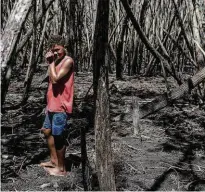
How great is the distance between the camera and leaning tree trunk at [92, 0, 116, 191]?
262 cm

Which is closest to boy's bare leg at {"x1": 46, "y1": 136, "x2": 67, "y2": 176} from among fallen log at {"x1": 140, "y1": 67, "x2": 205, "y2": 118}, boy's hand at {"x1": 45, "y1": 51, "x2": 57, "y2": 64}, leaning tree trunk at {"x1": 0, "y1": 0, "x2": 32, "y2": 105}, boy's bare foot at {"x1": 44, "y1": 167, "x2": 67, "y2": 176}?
boy's bare foot at {"x1": 44, "y1": 167, "x2": 67, "y2": 176}

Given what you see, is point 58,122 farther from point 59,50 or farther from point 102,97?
point 102,97

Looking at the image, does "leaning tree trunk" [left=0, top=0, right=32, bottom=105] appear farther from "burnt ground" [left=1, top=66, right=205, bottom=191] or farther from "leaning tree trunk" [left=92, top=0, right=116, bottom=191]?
"burnt ground" [left=1, top=66, right=205, bottom=191]

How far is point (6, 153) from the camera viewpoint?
12.8ft

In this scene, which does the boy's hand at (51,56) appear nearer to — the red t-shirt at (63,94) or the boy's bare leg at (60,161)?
the red t-shirt at (63,94)

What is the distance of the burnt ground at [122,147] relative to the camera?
133 inches

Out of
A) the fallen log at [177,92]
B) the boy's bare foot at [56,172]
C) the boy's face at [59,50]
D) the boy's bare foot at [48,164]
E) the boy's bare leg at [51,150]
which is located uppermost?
the boy's face at [59,50]

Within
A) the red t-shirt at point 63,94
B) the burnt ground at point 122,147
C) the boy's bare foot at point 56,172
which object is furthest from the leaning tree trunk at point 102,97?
the boy's bare foot at point 56,172

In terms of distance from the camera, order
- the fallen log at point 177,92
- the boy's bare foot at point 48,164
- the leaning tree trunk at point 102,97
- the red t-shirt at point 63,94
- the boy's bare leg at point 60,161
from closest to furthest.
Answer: the leaning tree trunk at point 102,97
the red t-shirt at point 63,94
the boy's bare leg at point 60,161
the boy's bare foot at point 48,164
the fallen log at point 177,92

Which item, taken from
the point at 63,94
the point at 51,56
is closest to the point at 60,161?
the point at 63,94

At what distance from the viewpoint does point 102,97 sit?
2680mm

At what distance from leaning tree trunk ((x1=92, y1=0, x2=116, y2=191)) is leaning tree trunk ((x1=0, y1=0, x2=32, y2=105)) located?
67 centimetres

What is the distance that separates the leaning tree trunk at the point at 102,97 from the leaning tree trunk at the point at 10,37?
2.20 ft

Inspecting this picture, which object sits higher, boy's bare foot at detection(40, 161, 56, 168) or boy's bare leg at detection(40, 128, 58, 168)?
boy's bare leg at detection(40, 128, 58, 168)
